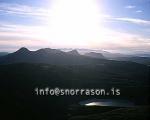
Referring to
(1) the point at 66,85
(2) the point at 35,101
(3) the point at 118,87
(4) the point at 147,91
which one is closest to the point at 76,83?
(1) the point at 66,85

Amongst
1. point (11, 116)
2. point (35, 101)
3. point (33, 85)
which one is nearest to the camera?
point (11, 116)

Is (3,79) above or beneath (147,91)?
above

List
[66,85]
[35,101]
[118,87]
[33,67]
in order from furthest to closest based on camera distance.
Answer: [33,67], [118,87], [66,85], [35,101]

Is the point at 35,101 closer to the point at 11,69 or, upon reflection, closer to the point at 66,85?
the point at 66,85

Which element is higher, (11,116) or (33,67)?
(33,67)

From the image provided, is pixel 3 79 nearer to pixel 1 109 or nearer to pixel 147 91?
pixel 1 109

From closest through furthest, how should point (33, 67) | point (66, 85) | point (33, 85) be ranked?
point (33, 85), point (66, 85), point (33, 67)

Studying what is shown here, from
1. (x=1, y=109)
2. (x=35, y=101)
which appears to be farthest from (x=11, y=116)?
(x=35, y=101)

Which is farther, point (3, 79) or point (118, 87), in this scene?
point (118, 87)

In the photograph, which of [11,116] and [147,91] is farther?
[147,91]
